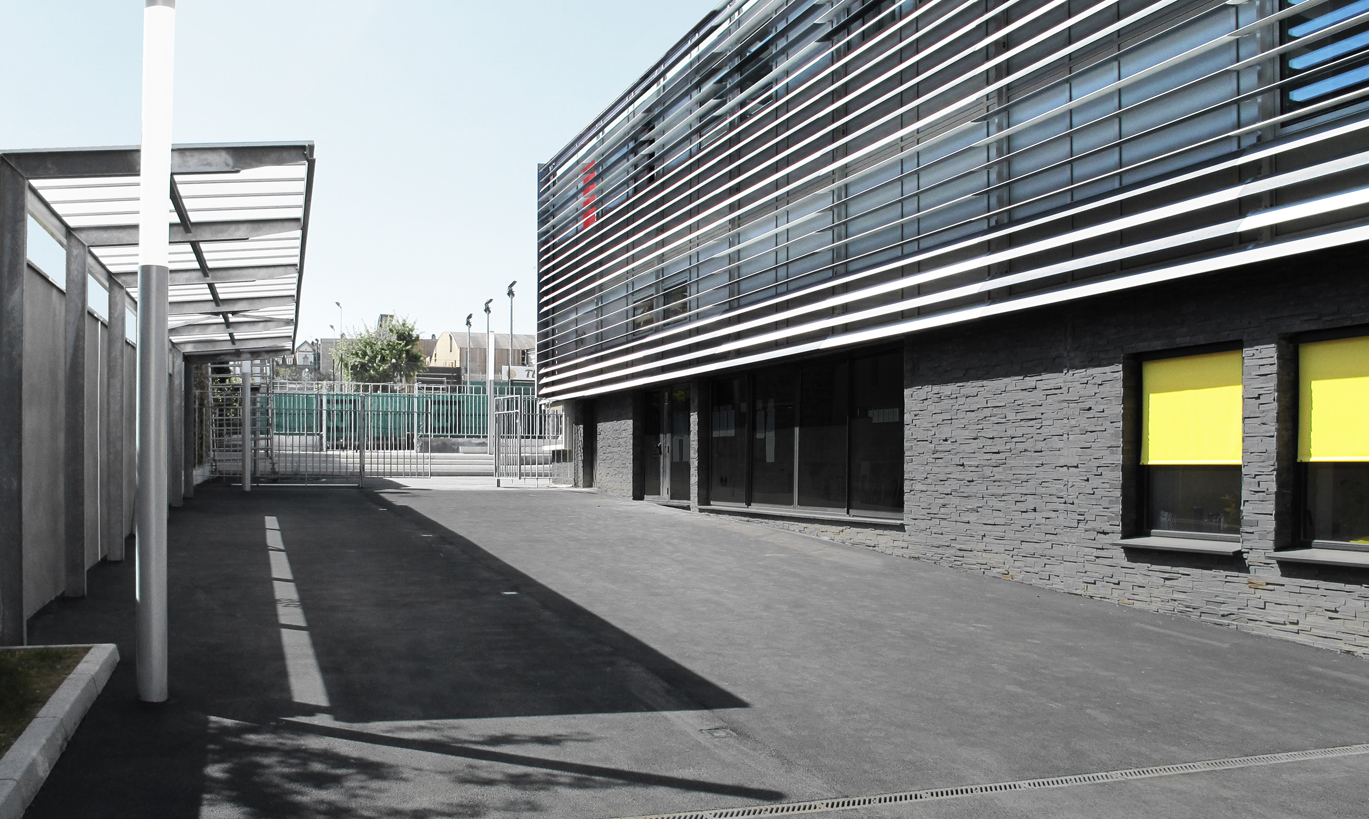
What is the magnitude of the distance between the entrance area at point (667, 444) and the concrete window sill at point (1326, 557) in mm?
13189

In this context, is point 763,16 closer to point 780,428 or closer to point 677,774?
point 780,428

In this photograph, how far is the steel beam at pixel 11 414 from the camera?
273 inches

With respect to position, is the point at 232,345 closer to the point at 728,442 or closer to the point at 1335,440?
the point at 728,442

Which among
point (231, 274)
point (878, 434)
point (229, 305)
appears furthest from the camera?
point (229, 305)

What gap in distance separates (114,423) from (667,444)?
12.1m

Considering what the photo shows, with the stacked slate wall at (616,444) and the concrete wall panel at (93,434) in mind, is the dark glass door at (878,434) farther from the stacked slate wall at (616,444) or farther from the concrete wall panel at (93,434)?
the concrete wall panel at (93,434)

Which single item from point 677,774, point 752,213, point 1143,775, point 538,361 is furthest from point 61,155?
point 538,361

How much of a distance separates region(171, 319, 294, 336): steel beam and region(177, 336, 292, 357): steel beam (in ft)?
4.89

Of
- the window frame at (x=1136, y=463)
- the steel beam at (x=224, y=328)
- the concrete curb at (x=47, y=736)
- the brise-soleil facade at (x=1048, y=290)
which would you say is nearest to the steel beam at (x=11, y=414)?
the concrete curb at (x=47, y=736)

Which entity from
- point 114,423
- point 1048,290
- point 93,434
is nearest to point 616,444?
point 114,423

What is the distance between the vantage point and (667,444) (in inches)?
865

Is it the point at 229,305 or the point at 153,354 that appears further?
the point at 229,305

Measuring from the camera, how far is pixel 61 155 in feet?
24.1

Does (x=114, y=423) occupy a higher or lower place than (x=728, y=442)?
higher
